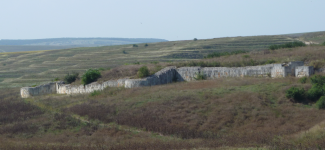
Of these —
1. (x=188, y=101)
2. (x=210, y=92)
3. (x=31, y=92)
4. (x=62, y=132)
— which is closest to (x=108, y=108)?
(x=62, y=132)

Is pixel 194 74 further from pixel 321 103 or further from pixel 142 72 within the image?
pixel 321 103

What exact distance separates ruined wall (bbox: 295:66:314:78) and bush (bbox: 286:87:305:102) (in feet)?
12.3

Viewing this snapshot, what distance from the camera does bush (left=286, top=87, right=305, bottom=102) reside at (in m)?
14.9

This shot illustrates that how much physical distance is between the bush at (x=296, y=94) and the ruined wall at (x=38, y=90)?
21.1 meters

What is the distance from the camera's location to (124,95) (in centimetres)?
1934

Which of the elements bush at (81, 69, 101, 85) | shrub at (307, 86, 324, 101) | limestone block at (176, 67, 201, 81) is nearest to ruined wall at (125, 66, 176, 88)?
limestone block at (176, 67, 201, 81)

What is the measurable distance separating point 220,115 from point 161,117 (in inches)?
110

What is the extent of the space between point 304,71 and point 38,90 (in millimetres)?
21765

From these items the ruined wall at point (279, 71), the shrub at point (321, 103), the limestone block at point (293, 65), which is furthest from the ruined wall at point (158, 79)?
the shrub at point (321, 103)

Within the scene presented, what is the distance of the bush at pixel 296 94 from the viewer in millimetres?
14922

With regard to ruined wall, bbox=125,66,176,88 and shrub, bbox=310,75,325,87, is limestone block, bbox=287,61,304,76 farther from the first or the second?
ruined wall, bbox=125,66,176,88

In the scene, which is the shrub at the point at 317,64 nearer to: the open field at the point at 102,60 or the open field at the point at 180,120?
the open field at the point at 180,120

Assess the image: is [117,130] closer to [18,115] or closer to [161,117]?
[161,117]

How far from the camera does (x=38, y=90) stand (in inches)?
1086
